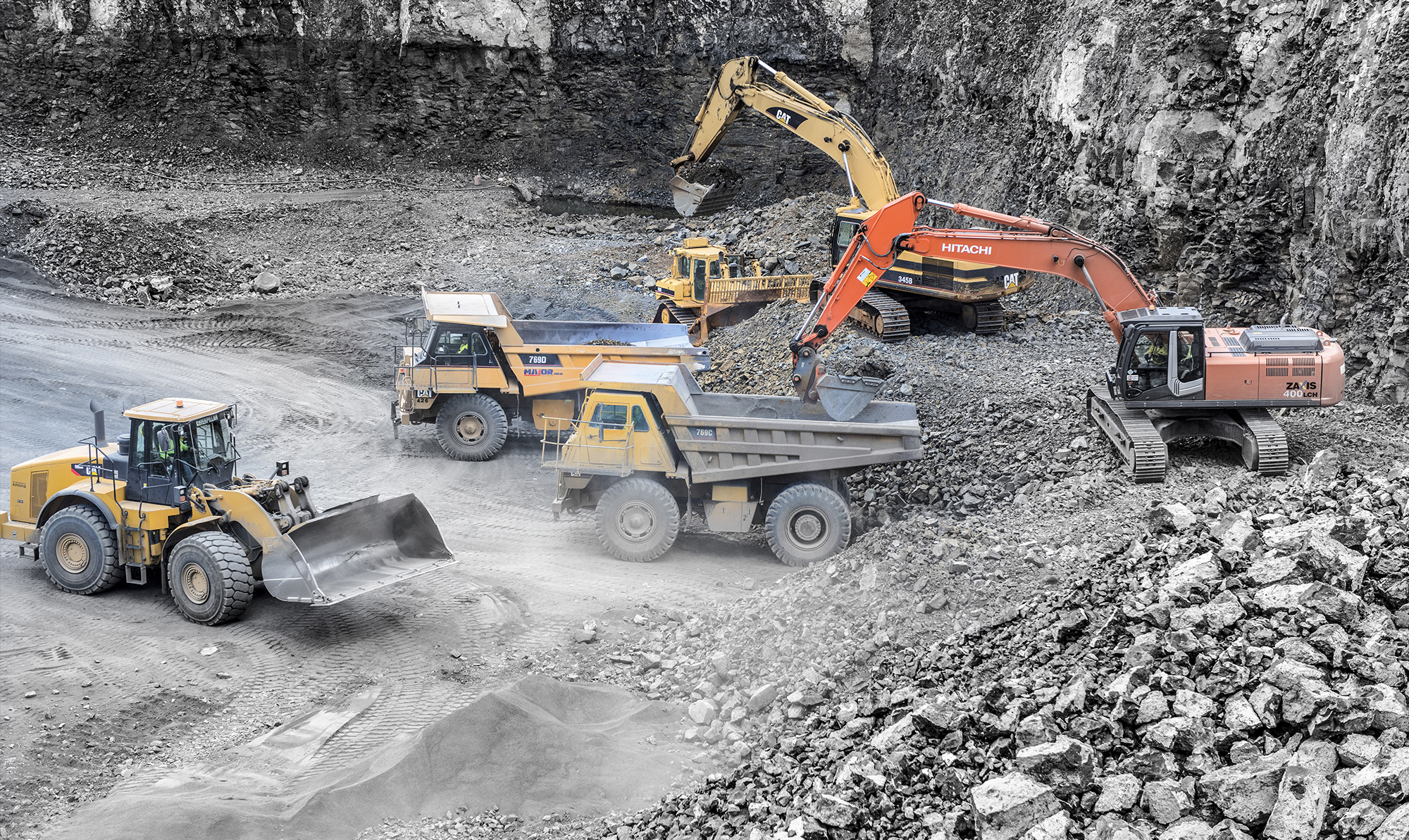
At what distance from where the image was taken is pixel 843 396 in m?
12.4

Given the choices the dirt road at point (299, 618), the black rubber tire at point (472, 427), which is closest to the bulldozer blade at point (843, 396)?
the dirt road at point (299, 618)

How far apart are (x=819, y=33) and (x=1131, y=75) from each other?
1347cm

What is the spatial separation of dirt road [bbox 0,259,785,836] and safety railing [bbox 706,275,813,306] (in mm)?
4568

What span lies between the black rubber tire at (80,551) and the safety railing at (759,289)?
10355mm

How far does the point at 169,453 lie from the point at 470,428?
200 inches

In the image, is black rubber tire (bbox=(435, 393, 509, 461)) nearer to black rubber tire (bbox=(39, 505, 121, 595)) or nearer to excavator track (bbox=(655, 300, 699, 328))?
excavator track (bbox=(655, 300, 699, 328))

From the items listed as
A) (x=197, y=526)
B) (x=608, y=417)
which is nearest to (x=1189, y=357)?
(x=608, y=417)

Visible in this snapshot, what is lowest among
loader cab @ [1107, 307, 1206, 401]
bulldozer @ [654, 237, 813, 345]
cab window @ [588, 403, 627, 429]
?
cab window @ [588, 403, 627, 429]

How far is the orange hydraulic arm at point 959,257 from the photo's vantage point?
12875 millimetres

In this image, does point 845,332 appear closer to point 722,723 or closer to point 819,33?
point 722,723

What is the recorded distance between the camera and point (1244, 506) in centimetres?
925

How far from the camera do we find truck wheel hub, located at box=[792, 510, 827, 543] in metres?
11.7

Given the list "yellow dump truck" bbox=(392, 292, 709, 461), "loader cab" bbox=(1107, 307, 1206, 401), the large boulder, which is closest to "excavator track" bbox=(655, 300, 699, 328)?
"yellow dump truck" bbox=(392, 292, 709, 461)

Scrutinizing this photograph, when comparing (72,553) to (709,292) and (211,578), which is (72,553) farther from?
(709,292)
